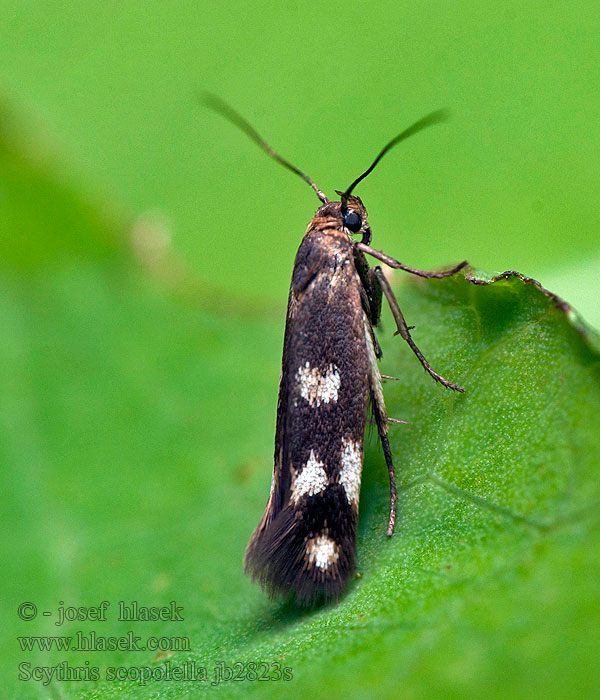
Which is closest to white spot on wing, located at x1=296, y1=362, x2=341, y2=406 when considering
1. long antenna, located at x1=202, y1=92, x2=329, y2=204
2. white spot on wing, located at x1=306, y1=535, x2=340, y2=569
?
white spot on wing, located at x1=306, y1=535, x2=340, y2=569

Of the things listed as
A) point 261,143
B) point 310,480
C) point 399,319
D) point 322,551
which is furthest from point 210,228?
point 322,551

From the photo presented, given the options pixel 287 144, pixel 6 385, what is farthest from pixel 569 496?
pixel 287 144

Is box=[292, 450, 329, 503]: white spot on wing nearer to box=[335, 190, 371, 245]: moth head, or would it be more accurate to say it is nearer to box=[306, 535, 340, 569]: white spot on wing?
box=[306, 535, 340, 569]: white spot on wing

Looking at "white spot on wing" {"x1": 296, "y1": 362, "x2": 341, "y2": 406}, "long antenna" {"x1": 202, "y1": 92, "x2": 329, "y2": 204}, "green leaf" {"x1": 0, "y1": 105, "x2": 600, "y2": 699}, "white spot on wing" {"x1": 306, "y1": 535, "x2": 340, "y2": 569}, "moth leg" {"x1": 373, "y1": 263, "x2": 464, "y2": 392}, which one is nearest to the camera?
"green leaf" {"x1": 0, "y1": 105, "x2": 600, "y2": 699}

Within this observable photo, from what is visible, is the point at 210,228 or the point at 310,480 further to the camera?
the point at 210,228

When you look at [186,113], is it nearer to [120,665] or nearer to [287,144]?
[287,144]

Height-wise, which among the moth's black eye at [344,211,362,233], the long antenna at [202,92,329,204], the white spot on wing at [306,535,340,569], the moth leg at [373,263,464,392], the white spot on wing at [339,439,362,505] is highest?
the long antenna at [202,92,329,204]

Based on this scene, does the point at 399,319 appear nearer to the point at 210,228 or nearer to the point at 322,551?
the point at 322,551

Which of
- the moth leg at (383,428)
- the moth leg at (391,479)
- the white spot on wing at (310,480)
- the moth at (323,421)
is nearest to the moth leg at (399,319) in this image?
the moth at (323,421)
